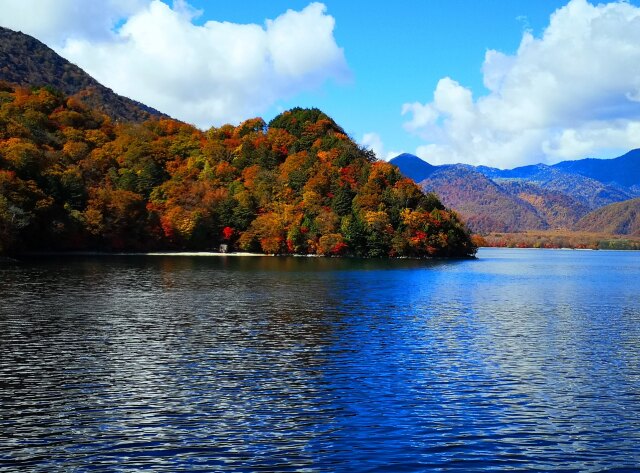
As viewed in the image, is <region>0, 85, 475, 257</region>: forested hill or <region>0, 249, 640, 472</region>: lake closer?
<region>0, 249, 640, 472</region>: lake

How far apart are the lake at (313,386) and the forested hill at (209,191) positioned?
89.4 m

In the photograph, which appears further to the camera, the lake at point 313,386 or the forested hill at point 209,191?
the forested hill at point 209,191

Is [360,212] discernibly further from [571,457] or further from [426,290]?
[571,457]

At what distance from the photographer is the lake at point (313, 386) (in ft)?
57.3

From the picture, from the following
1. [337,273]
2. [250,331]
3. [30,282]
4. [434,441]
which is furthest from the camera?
[337,273]

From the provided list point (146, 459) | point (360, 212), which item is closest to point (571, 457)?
point (146, 459)

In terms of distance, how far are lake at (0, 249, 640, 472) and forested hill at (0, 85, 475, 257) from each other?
89.4 m

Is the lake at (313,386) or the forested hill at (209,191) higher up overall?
the forested hill at (209,191)

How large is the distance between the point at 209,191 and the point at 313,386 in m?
146

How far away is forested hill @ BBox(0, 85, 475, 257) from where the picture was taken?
135 meters

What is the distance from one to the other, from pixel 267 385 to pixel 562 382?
1299 centimetres

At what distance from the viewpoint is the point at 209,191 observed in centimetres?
16662

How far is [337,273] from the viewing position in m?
90.8

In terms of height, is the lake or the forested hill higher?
the forested hill
